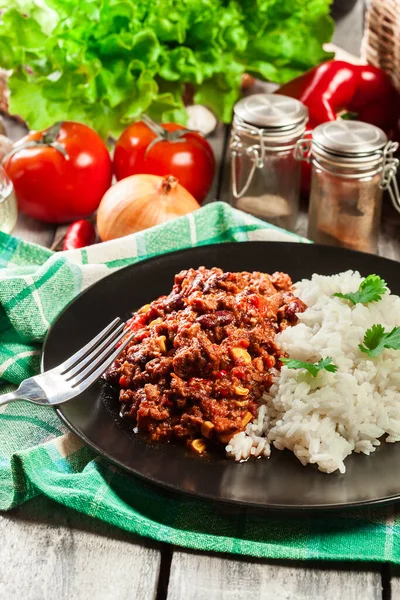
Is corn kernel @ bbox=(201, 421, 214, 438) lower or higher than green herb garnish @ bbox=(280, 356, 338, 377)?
lower

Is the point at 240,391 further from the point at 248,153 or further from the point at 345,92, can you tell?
the point at 345,92

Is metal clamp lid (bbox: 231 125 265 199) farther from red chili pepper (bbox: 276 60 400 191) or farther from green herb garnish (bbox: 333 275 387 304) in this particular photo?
green herb garnish (bbox: 333 275 387 304)

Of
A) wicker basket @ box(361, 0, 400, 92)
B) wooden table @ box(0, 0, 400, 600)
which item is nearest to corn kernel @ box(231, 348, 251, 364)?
wooden table @ box(0, 0, 400, 600)

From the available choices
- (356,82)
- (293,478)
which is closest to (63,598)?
(293,478)

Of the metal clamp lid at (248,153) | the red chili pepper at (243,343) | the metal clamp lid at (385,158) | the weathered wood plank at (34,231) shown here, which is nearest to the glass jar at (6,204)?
the weathered wood plank at (34,231)

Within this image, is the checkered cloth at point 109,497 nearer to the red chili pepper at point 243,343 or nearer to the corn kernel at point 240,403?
the corn kernel at point 240,403

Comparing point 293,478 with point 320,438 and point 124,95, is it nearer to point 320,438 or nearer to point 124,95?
point 320,438
